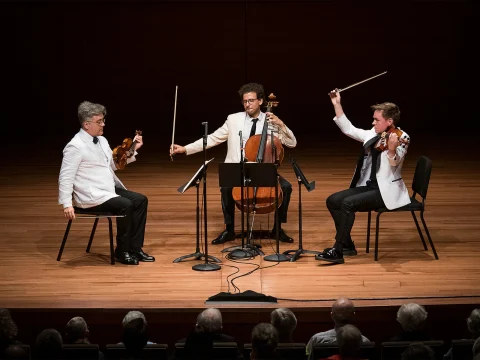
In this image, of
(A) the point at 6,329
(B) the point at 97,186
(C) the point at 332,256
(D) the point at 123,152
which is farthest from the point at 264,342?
(D) the point at 123,152

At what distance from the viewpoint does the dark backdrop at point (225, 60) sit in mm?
12180

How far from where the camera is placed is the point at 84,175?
591 cm

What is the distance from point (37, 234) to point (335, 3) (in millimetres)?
6919

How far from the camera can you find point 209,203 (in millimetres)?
7695

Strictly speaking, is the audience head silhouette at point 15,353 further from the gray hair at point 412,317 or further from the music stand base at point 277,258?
the music stand base at point 277,258

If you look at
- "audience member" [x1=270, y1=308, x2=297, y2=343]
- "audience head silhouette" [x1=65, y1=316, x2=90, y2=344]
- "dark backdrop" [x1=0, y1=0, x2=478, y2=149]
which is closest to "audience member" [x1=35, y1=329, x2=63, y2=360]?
"audience head silhouette" [x1=65, y1=316, x2=90, y2=344]

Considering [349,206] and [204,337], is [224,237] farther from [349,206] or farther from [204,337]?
[204,337]

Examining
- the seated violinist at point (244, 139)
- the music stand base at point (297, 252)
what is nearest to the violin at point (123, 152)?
the seated violinist at point (244, 139)

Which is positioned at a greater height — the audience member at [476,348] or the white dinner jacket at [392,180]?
the white dinner jacket at [392,180]

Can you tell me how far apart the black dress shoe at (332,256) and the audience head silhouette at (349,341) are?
6.73ft

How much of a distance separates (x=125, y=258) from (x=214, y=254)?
671 mm

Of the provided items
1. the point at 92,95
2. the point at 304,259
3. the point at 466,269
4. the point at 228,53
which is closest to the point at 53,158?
the point at 92,95

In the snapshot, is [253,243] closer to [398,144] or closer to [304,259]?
[304,259]

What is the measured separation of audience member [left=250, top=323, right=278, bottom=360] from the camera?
3.86 meters
